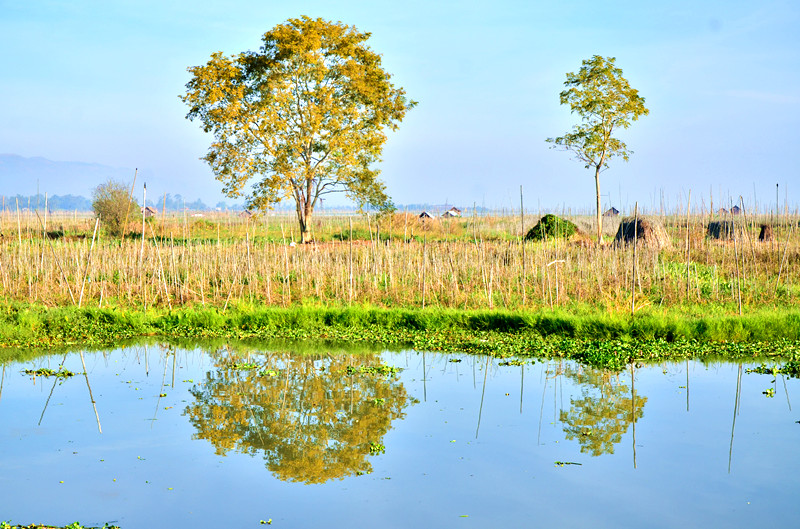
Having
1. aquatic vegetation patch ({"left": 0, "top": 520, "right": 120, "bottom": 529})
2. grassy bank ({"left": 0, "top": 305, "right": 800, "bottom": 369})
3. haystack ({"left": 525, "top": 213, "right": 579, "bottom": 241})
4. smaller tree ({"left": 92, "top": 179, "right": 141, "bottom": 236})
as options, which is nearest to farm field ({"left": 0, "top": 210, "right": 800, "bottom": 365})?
grassy bank ({"left": 0, "top": 305, "right": 800, "bottom": 369})

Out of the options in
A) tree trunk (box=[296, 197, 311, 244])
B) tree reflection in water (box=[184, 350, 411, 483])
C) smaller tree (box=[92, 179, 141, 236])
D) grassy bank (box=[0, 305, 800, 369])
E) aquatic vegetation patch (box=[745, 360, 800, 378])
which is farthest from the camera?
smaller tree (box=[92, 179, 141, 236])

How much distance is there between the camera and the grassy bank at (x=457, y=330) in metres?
8.41

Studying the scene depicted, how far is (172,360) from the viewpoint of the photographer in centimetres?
836

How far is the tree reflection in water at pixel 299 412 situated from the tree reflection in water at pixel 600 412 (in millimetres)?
1436

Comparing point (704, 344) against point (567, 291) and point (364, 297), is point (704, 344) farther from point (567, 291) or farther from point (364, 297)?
point (364, 297)

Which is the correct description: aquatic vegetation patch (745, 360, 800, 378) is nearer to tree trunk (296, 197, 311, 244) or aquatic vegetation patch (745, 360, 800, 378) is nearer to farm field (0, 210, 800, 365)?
farm field (0, 210, 800, 365)

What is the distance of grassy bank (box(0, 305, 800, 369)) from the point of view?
8406 millimetres

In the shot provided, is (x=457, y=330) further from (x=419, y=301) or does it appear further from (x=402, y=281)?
(x=402, y=281)

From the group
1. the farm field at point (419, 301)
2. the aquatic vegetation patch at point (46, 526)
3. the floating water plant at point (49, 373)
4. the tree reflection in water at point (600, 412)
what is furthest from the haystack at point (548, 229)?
the aquatic vegetation patch at point (46, 526)

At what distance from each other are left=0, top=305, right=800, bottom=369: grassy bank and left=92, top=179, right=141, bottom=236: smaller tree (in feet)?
61.6

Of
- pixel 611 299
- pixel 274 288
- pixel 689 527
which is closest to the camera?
pixel 689 527

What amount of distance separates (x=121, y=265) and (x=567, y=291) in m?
8.00

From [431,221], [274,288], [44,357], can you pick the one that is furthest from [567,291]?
[431,221]

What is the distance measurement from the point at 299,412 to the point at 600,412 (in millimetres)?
2453
